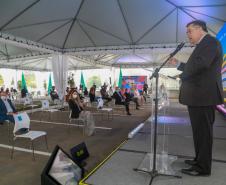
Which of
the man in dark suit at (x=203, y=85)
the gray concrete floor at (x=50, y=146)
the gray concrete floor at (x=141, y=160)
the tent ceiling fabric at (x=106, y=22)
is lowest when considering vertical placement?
the gray concrete floor at (x=50, y=146)

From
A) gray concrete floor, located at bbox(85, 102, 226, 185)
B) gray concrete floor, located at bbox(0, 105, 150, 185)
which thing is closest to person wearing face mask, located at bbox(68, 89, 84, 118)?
gray concrete floor, located at bbox(0, 105, 150, 185)

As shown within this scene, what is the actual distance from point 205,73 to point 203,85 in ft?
0.42

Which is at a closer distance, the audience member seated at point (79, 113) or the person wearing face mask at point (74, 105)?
the audience member seated at point (79, 113)

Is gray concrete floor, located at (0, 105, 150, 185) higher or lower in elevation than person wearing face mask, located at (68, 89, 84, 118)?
lower

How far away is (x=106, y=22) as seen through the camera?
877cm

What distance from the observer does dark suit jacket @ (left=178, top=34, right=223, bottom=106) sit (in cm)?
207

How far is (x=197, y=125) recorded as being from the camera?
89.0 inches

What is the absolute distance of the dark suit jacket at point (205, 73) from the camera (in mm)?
2070

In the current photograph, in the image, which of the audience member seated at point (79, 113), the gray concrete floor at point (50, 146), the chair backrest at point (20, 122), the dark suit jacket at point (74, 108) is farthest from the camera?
the dark suit jacket at point (74, 108)

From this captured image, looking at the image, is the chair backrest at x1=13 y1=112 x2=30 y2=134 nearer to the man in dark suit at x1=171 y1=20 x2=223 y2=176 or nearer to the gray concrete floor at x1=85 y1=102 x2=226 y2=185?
the gray concrete floor at x1=85 y1=102 x2=226 y2=185

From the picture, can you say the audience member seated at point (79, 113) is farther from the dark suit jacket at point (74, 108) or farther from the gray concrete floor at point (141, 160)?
the gray concrete floor at point (141, 160)

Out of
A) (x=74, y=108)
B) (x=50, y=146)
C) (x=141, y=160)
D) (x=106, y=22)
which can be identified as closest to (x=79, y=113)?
(x=74, y=108)

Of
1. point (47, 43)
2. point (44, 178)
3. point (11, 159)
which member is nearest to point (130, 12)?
point (47, 43)

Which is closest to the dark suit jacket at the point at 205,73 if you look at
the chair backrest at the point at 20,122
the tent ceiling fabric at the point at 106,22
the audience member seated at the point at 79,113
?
the chair backrest at the point at 20,122
